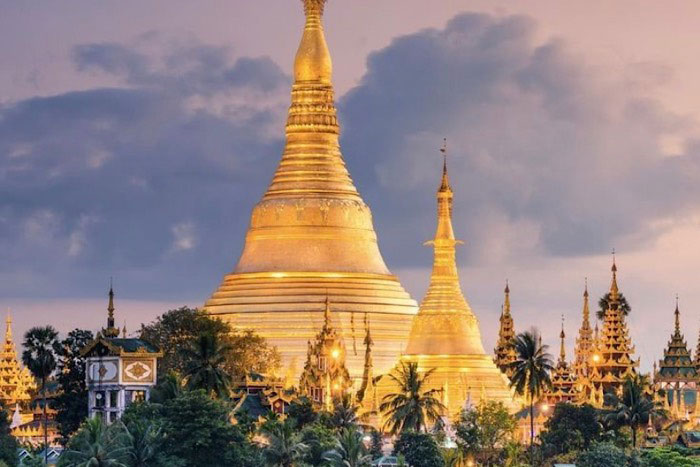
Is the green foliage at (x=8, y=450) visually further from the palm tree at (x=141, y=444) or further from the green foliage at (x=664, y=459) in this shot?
the green foliage at (x=664, y=459)

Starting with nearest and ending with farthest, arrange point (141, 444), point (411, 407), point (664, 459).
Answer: point (141, 444)
point (664, 459)
point (411, 407)

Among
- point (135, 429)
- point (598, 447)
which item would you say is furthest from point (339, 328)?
point (135, 429)

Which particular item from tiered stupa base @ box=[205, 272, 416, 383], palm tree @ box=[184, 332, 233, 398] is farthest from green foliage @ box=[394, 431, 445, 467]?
tiered stupa base @ box=[205, 272, 416, 383]

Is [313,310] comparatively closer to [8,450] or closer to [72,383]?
[72,383]

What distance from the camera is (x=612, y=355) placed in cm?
17525

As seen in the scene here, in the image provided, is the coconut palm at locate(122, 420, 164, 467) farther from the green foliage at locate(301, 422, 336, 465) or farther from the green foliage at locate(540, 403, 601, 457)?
the green foliage at locate(540, 403, 601, 457)

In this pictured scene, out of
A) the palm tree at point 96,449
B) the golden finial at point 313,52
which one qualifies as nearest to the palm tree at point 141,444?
the palm tree at point 96,449

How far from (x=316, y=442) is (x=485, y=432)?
2207 cm

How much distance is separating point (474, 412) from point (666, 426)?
19.6 meters

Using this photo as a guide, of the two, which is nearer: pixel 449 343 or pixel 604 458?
pixel 604 458

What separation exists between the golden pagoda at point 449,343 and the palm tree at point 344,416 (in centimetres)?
1630

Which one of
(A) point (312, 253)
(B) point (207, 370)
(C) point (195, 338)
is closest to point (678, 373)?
(A) point (312, 253)

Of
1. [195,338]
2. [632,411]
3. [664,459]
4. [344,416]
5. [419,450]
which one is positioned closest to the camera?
[419,450]

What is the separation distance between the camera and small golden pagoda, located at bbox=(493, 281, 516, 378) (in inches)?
7126
